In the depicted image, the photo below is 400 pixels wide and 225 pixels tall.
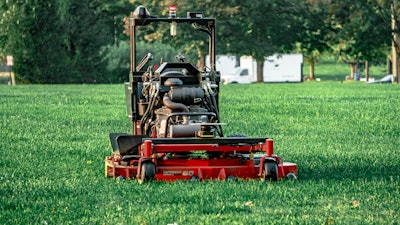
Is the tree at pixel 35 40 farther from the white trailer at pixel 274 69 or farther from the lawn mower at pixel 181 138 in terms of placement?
the lawn mower at pixel 181 138

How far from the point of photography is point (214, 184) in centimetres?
1448

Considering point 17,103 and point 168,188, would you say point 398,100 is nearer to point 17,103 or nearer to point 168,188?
point 17,103

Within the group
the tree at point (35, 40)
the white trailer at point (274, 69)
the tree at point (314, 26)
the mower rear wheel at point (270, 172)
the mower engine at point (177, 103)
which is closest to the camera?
the mower rear wheel at point (270, 172)

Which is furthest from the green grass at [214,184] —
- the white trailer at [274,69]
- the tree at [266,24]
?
the white trailer at [274,69]

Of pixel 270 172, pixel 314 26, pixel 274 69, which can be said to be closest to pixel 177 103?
pixel 270 172

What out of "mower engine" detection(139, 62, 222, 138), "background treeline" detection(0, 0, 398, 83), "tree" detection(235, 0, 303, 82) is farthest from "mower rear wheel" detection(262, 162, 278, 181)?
"tree" detection(235, 0, 303, 82)

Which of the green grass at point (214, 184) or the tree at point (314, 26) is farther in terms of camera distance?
the tree at point (314, 26)

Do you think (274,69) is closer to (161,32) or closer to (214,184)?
(161,32)

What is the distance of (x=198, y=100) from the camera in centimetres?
1619

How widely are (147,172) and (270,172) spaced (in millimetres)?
1480

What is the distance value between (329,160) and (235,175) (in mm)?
3491

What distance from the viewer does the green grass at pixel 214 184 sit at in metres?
12.0

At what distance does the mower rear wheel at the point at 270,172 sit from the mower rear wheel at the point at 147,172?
4.37ft

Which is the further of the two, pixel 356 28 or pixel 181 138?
pixel 356 28
